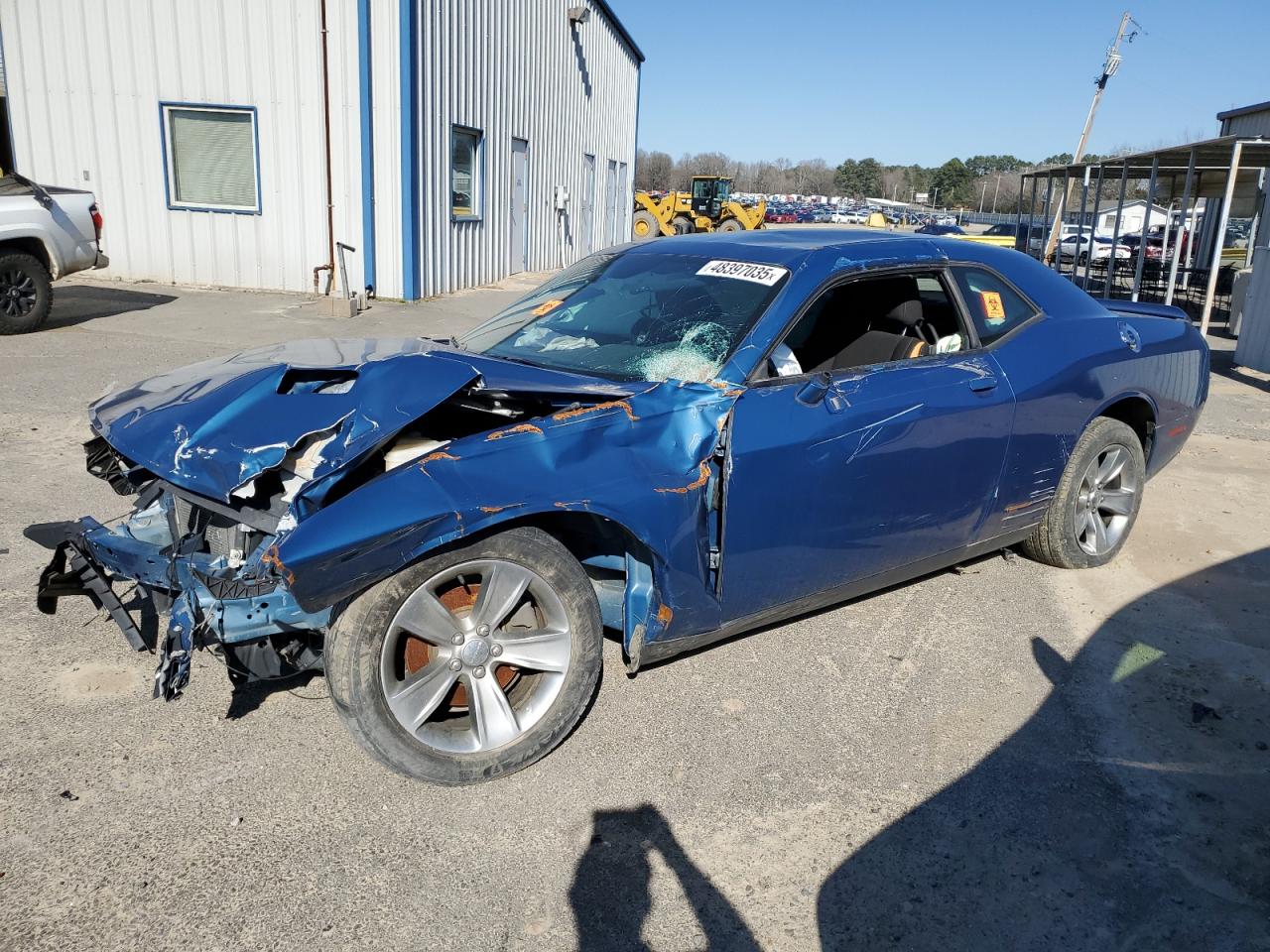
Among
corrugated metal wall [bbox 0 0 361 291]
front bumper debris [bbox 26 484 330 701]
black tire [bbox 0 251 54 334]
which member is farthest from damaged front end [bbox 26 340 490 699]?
corrugated metal wall [bbox 0 0 361 291]

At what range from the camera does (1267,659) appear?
13.4 ft

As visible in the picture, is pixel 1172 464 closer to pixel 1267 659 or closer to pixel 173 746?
pixel 1267 659

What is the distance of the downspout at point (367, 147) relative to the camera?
12.9 meters

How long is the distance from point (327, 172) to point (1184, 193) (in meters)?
13.4

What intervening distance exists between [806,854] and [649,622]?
0.85 meters

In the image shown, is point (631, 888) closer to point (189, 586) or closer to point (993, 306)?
point (189, 586)

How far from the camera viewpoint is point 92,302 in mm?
12594

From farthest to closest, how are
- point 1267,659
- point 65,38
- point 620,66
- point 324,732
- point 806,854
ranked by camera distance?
point 620,66
point 65,38
point 1267,659
point 324,732
point 806,854

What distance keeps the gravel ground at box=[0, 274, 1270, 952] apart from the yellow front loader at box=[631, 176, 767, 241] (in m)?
30.3

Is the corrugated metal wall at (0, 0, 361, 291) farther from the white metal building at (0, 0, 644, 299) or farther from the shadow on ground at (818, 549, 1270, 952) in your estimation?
the shadow on ground at (818, 549, 1270, 952)

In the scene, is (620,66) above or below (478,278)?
above

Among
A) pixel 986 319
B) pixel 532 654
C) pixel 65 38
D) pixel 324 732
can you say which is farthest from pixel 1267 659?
pixel 65 38

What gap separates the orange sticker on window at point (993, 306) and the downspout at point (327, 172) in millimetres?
11031

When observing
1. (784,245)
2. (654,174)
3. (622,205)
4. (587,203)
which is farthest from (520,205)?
(654,174)
